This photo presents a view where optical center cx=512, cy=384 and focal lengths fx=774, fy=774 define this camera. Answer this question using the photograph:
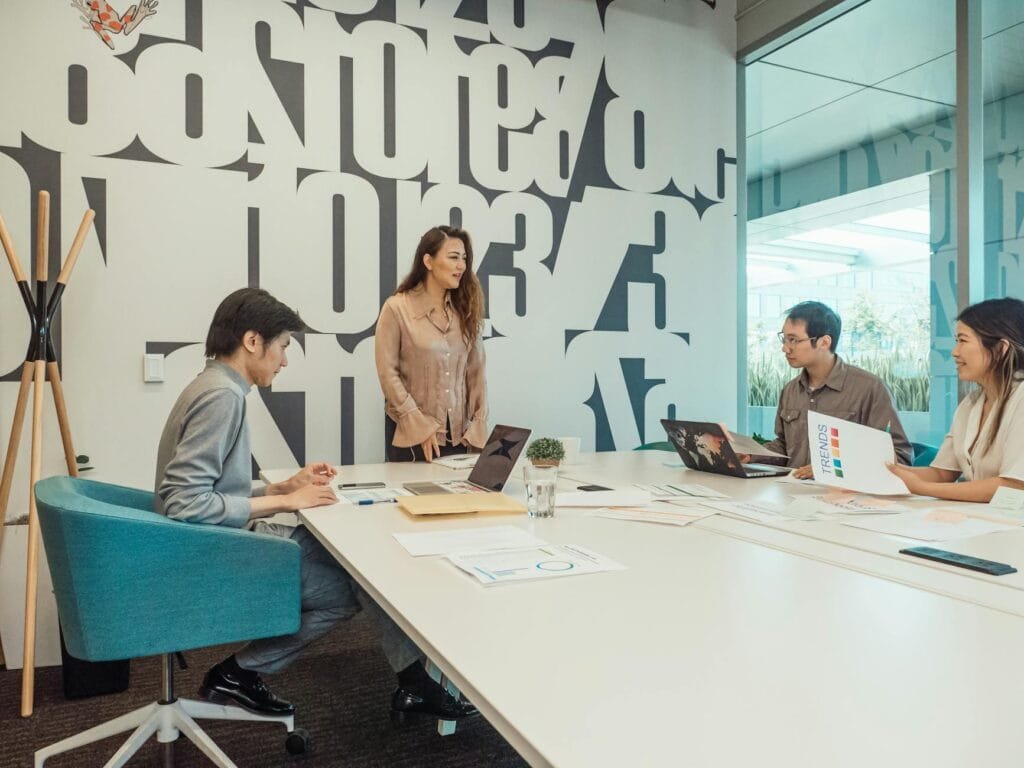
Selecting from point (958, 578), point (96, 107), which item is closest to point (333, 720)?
point (958, 578)


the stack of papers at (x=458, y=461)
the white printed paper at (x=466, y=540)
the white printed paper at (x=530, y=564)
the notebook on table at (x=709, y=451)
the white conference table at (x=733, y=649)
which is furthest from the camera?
the stack of papers at (x=458, y=461)

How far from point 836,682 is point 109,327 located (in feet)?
10.3

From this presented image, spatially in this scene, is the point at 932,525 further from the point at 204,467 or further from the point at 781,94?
Answer: the point at 781,94

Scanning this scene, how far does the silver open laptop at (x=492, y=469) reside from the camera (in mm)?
2148

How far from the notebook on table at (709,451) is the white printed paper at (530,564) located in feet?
3.78

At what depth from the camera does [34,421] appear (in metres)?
2.68

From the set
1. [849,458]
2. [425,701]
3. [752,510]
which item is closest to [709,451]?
[849,458]

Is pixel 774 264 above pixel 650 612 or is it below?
above

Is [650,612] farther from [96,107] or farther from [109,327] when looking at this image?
[96,107]

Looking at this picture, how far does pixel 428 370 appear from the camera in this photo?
308cm

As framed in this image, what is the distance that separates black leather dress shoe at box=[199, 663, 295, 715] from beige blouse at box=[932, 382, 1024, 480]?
6.61 ft

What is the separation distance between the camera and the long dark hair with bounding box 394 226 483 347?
3107 millimetres

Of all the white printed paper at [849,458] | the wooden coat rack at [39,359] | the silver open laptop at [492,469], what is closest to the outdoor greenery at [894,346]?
the white printed paper at [849,458]

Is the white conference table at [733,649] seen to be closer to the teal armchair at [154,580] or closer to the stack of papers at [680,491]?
the teal armchair at [154,580]
